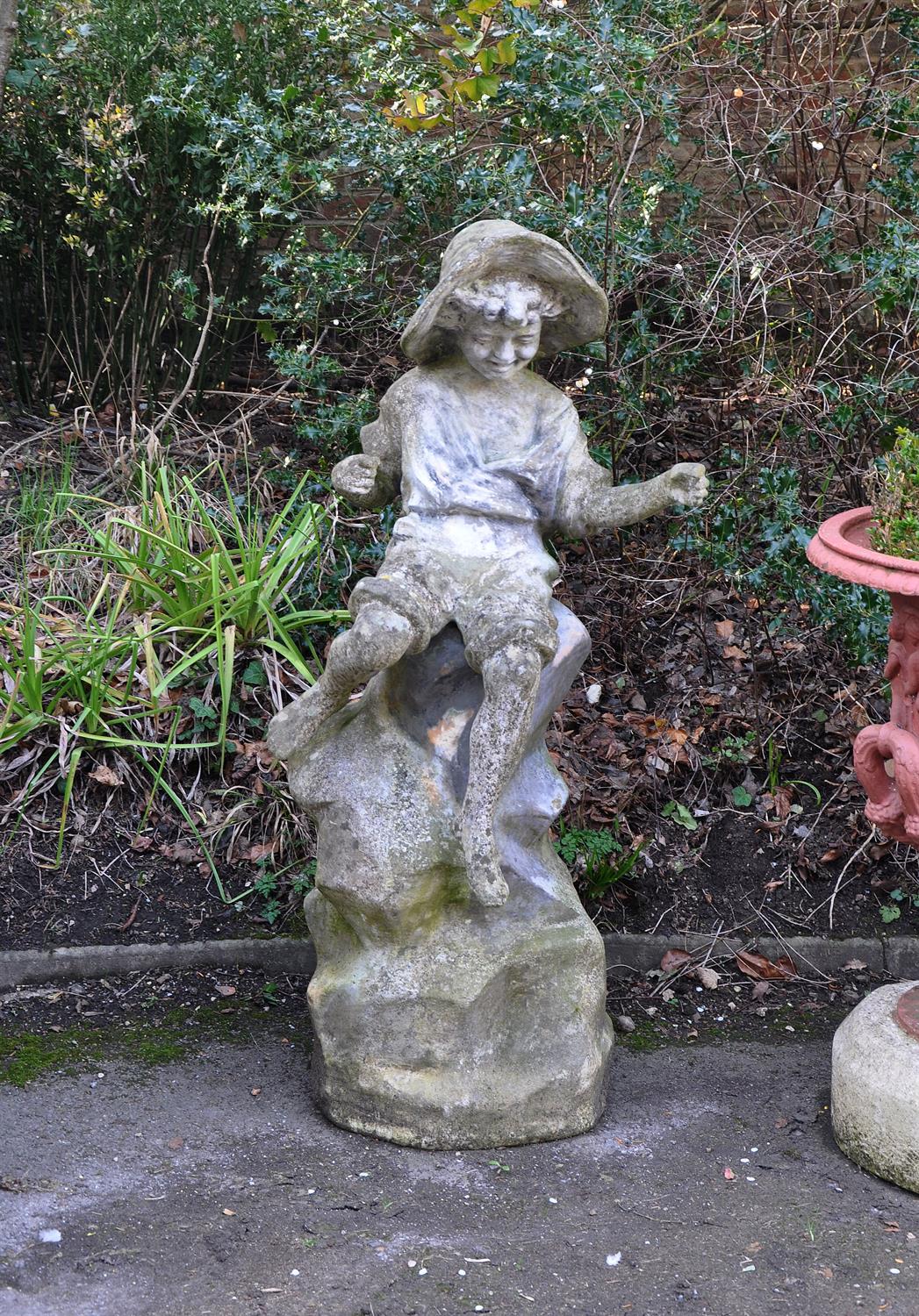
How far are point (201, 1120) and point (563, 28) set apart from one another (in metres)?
3.21

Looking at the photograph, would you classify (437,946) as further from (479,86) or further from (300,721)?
(479,86)

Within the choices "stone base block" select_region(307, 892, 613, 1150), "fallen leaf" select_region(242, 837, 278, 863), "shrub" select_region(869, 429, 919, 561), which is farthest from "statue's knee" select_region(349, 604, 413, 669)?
"fallen leaf" select_region(242, 837, 278, 863)

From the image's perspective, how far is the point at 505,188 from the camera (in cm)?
438

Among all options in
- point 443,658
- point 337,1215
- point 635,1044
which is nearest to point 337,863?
point 443,658

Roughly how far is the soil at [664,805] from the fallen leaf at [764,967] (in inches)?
3.9

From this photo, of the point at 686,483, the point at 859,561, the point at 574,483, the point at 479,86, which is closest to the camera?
the point at 859,561

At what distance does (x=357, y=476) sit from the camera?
3.44m

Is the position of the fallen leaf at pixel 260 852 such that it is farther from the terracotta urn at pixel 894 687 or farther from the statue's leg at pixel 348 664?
the terracotta urn at pixel 894 687

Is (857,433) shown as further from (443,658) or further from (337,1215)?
(337,1215)

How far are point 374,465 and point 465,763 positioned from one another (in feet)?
2.59

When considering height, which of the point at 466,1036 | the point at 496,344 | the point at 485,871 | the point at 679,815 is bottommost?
the point at 679,815

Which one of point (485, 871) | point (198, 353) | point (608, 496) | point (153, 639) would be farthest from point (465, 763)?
point (198, 353)

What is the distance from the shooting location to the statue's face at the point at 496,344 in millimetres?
3291

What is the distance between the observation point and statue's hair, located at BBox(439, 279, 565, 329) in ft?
10.7
